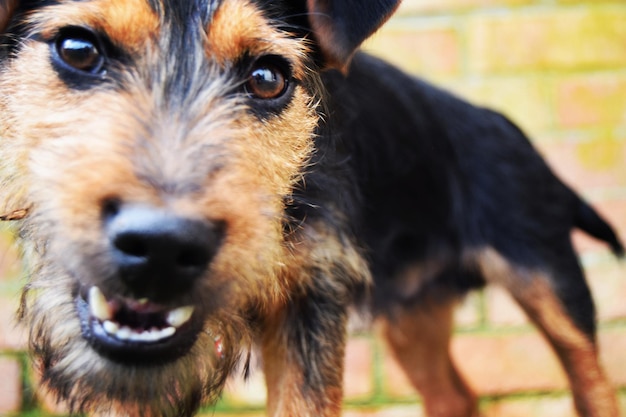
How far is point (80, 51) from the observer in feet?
4.78

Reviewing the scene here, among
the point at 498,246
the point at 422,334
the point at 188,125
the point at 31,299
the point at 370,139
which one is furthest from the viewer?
the point at 422,334

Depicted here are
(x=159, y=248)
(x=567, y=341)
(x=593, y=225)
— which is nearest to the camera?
(x=159, y=248)

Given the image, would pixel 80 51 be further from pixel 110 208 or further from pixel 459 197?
pixel 459 197

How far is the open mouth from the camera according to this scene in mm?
1311

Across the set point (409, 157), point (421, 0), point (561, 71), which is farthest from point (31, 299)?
point (561, 71)

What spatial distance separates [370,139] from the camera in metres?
2.21

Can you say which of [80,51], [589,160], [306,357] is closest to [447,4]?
[589,160]

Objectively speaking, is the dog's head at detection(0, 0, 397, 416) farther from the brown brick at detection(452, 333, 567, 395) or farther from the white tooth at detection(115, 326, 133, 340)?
the brown brick at detection(452, 333, 567, 395)

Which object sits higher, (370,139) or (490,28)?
(490,28)

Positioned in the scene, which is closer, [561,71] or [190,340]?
[190,340]

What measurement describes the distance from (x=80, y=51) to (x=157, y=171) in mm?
423

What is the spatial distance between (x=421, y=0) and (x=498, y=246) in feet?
3.29

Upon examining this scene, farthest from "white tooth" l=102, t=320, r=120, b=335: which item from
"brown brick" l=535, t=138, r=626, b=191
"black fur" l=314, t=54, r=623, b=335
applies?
"brown brick" l=535, t=138, r=626, b=191

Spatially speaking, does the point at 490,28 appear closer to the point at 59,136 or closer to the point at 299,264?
the point at 299,264
